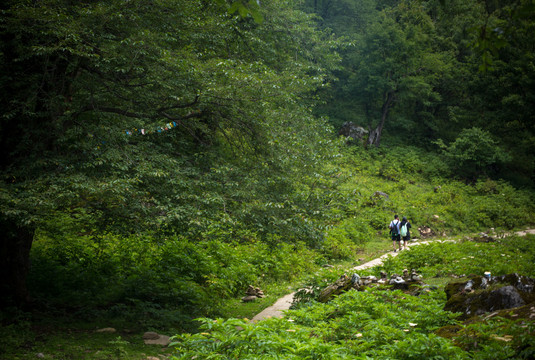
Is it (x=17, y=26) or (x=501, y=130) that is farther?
(x=501, y=130)

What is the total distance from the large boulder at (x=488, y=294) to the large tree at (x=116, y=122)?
13.3ft

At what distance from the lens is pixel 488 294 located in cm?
516

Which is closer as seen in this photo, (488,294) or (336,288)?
(488,294)

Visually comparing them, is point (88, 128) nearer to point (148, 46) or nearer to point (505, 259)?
point (148, 46)

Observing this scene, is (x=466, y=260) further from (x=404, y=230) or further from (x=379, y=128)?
(x=379, y=128)

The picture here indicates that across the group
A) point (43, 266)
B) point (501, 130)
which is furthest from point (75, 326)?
point (501, 130)

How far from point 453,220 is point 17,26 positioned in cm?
2113

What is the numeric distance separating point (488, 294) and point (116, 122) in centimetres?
763

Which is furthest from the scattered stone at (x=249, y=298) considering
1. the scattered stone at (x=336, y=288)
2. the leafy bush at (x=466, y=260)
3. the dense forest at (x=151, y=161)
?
the leafy bush at (x=466, y=260)

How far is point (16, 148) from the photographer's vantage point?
6680 millimetres

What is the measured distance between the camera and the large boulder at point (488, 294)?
4910 mm

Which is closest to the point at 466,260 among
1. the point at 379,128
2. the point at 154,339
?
the point at 154,339

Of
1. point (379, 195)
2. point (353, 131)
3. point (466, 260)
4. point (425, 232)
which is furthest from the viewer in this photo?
point (353, 131)

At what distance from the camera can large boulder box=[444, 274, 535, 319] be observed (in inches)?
193
